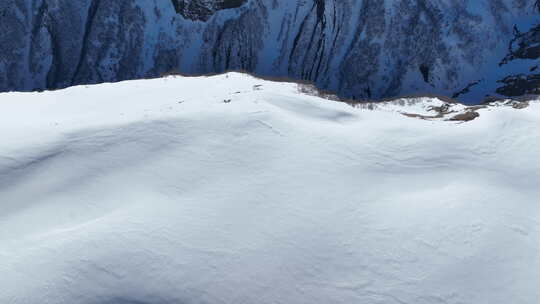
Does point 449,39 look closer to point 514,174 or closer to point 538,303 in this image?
point 514,174

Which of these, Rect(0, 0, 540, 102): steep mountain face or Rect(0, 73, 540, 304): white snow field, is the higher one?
Rect(0, 0, 540, 102): steep mountain face

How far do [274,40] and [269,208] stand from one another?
4681 cm

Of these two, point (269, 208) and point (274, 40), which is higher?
point (274, 40)

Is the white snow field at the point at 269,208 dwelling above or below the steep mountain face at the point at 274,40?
below

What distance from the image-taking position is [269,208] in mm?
9344

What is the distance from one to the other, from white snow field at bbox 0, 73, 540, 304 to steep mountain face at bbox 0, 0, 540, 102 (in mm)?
40333

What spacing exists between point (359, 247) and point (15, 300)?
6.17 metres

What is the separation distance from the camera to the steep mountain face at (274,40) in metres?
50.9

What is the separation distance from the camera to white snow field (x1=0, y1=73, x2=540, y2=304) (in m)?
7.72

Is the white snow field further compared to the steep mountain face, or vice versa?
the steep mountain face

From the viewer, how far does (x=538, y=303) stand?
7.42 m

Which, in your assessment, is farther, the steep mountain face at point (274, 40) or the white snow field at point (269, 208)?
the steep mountain face at point (274, 40)

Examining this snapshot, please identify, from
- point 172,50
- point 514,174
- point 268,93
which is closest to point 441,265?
point 514,174

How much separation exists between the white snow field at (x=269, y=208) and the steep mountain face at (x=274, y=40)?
132ft
